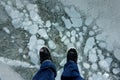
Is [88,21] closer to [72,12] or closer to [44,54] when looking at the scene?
[72,12]

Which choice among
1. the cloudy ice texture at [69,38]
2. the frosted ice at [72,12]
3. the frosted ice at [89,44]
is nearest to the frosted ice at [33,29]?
the cloudy ice texture at [69,38]

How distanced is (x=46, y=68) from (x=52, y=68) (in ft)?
0.11

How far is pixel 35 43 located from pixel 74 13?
1.01ft

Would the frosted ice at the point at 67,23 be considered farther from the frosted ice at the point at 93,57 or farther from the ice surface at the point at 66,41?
the frosted ice at the point at 93,57

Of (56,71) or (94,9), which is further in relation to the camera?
(94,9)

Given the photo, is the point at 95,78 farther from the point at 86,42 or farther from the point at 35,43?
the point at 35,43

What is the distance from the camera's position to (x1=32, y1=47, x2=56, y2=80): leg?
1.94 meters

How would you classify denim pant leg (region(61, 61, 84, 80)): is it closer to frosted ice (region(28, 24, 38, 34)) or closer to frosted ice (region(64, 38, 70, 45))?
frosted ice (region(64, 38, 70, 45))

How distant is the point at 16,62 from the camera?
2.13m

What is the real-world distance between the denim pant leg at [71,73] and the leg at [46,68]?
0.06 metres

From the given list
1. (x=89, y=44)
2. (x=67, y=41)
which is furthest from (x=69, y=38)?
(x=89, y=44)

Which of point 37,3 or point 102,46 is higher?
point 37,3

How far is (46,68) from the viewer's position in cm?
200

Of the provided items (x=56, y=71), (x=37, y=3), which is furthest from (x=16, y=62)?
(x=37, y=3)
